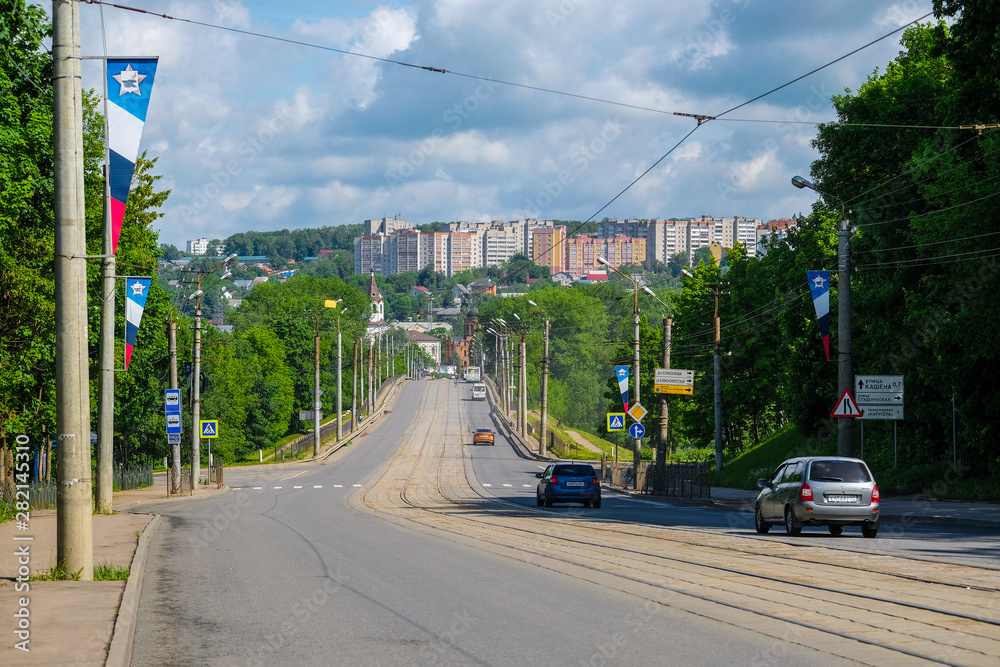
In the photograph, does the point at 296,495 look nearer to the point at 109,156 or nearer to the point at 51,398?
the point at 51,398

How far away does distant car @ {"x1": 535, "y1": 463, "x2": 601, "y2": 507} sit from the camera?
1358 inches

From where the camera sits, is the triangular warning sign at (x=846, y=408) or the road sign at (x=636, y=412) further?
the road sign at (x=636, y=412)

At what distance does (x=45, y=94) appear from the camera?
30406 millimetres

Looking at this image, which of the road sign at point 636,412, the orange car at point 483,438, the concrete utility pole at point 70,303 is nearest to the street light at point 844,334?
the road sign at point 636,412

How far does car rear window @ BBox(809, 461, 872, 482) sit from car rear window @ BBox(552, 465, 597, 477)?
14.2 meters

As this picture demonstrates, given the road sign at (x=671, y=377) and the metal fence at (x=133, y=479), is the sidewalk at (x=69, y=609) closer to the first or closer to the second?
the metal fence at (x=133, y=479)

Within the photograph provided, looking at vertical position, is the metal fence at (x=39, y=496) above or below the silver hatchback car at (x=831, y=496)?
below

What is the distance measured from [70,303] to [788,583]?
9.22m

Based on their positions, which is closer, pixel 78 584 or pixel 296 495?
pixel 78 584

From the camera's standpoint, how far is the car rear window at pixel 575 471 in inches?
1378

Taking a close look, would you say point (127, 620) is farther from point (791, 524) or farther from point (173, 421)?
point (173, 421)

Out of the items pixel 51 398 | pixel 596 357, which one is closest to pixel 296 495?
pixel 51 398

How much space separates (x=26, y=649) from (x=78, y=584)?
13.4ft

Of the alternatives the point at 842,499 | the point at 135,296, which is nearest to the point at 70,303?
the point at 135,296
